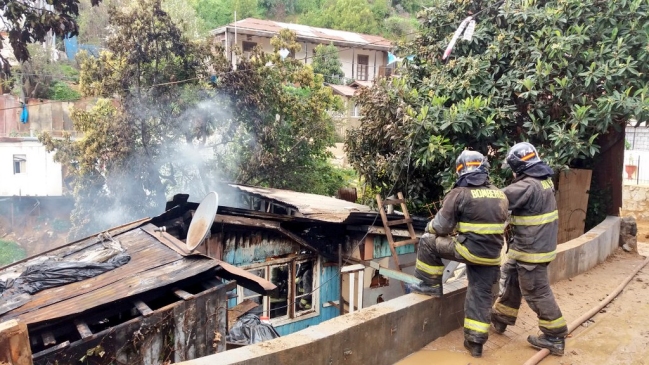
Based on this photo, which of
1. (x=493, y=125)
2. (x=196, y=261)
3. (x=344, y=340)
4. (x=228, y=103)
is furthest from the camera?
(x=228, y=103)

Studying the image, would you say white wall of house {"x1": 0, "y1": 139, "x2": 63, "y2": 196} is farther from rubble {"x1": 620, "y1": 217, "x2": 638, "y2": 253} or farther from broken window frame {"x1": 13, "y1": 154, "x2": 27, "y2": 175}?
rubble {"x1": 620, "y1": 217, "x2": 638, "y2": 253}

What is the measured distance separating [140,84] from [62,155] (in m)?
3.30

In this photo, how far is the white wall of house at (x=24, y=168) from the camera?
2145 cm

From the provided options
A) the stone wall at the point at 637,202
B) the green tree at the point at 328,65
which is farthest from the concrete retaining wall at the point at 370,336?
the green tree at the point at 328,65

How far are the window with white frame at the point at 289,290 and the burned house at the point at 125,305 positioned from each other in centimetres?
326

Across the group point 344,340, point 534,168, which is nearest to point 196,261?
point 344,340

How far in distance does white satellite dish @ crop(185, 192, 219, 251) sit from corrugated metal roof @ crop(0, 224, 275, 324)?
25 cm

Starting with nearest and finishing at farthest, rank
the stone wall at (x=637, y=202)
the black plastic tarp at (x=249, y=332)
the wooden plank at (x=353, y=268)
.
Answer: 1. the black plastic tarp at (x=249, y=332)
2. the wooden plank at (x=353, y=268)
3. the stone wall at (x=637, y=202)

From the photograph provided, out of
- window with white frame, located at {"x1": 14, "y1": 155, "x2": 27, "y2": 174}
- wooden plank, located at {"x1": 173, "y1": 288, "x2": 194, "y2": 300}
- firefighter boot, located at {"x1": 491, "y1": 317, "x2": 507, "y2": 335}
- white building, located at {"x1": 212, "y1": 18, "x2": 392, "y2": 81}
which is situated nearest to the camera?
firefighter boot, located at {"x1": 491, "y1": 317, "x2": 507, "y2": 335}

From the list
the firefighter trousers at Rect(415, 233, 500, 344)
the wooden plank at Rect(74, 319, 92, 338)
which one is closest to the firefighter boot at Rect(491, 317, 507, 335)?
the firefighter trousers at Rect(415, 233, 500, 344)

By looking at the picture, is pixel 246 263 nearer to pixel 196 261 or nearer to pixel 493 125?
pixel 196 261

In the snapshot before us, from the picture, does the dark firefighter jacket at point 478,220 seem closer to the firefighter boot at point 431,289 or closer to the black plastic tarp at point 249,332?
Result: the firefighter boot at point 431,289

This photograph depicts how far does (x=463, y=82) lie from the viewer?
27.3ft

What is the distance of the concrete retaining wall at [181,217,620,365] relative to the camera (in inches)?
135
